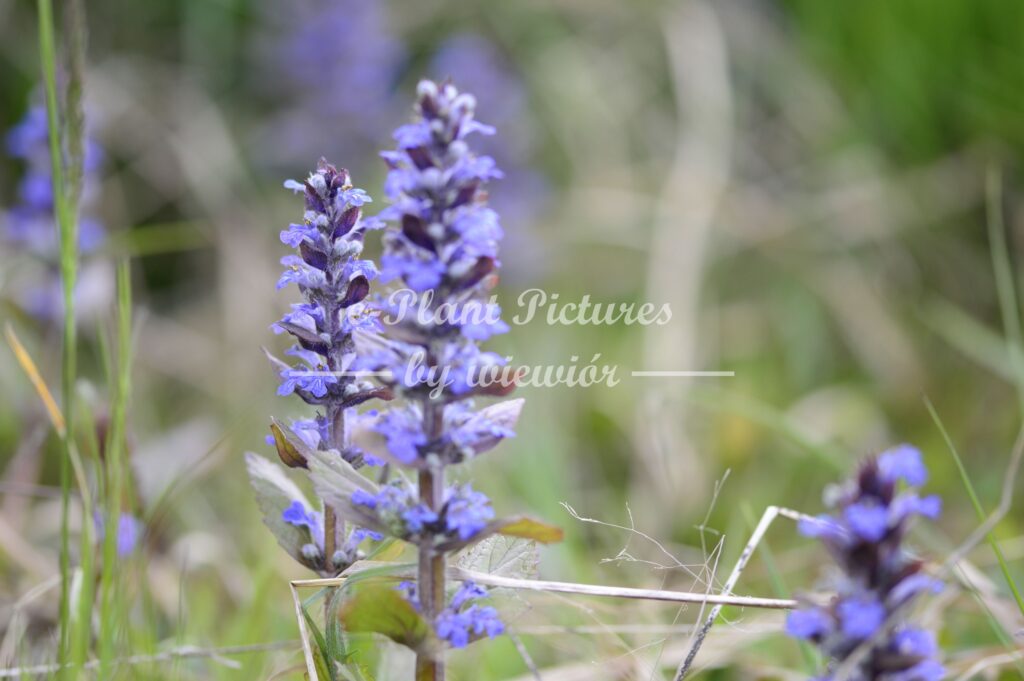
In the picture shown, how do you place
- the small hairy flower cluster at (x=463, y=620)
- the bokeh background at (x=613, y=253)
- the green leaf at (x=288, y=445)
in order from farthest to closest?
the bokeh background at (x=613, y=253) → the green leaf at (x=288, y=445) → the small hairy flower cluster at (x=463, y=620)

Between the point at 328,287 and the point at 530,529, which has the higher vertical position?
the point at 328,287

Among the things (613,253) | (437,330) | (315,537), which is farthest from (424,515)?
(613,253)

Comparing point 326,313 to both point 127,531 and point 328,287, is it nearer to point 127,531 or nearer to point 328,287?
point 328,287

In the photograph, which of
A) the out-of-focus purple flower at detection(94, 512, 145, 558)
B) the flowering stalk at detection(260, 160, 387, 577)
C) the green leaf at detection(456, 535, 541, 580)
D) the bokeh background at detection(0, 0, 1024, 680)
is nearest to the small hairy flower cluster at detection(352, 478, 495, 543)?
the flowering stalk at detection(260, 160, 387, 577)

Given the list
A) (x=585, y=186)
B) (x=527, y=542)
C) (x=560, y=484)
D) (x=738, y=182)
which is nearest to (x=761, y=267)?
(x=738, y=182)

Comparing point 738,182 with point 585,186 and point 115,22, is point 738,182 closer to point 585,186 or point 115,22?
point 585,186

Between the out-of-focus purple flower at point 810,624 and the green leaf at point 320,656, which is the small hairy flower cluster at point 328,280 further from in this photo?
the out-of-focus purple flower at point 810,624

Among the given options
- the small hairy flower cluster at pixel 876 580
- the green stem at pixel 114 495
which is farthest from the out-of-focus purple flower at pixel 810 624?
the green stem at pixel 114 495

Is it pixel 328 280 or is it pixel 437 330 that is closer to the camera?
pixel 437 330
